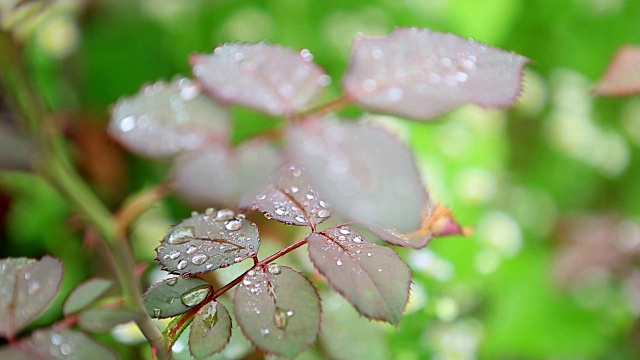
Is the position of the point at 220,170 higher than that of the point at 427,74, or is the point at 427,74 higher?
the point at 427,74

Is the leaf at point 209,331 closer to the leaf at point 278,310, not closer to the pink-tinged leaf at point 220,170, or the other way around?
the leaf at point 278,310

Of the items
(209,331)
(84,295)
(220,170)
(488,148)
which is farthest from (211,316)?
(488,148)

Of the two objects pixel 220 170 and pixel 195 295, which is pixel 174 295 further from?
pixel 220 170

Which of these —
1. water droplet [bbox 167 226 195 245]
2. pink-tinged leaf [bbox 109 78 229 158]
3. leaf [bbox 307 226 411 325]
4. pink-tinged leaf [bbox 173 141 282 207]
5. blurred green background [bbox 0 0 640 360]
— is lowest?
blurred green background [bbox 0 0 640 360]

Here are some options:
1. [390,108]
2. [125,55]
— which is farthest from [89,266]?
[390,108]

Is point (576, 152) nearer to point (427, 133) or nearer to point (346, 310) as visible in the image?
point (427, 133)

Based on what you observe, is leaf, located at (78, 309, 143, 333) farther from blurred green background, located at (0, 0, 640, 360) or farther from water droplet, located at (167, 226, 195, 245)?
blurred green background, located at (0, 0, 640, 360)

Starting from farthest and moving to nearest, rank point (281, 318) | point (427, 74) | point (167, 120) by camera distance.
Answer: point (167, 120)
point (427, 74)
point (281, 318)

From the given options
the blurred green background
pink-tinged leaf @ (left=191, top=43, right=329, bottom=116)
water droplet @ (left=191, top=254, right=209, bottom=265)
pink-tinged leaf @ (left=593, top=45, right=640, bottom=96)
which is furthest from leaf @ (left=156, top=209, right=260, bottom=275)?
the blurred green background
